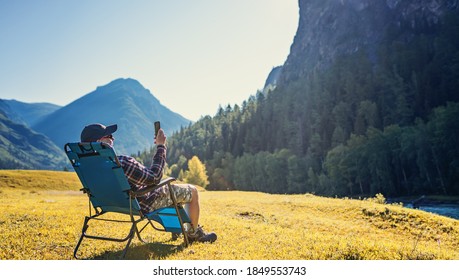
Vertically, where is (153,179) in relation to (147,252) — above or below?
above

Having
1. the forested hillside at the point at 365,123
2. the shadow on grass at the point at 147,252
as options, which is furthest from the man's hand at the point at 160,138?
the forested hillside at the point at 365,123

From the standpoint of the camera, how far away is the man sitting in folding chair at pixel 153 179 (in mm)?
7125

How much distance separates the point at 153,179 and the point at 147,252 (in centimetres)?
165

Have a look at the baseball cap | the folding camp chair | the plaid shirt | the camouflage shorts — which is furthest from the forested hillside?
the baseball cap

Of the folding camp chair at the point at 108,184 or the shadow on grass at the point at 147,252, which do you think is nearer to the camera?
the folding camp chair at the point at 108,184

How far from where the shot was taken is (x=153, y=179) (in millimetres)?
7285

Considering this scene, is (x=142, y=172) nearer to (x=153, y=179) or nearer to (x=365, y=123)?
(x=153, y=179)

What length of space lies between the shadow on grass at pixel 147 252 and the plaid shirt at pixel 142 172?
3.02ft

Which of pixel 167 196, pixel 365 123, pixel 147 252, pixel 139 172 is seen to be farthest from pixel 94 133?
pixel 365 123

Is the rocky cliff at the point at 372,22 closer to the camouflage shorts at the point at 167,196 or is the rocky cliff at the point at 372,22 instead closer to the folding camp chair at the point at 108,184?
the camouflage shorts at the point at 167,196

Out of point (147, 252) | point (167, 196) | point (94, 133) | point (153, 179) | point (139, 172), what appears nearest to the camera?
point (94, 133)

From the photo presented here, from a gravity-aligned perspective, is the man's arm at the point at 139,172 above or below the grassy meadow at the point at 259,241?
above

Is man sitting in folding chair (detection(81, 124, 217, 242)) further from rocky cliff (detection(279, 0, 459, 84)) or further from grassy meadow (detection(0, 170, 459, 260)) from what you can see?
rocky cliff (detection(279, 0, 459, 84))
